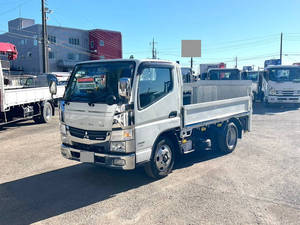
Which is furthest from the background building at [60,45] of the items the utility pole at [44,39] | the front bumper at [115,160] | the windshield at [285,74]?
the front bumper at [115,160]

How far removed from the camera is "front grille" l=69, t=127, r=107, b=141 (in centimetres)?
480

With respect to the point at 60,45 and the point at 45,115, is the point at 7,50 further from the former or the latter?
the point at 60,45

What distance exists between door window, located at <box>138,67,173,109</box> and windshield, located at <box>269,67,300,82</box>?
13821mm

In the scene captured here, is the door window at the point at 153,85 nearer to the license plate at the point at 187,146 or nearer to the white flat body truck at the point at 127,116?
the white flat body truck at the point at 127,116

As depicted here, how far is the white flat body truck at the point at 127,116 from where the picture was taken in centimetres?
470

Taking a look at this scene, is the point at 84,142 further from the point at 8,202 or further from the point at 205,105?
the point at 205,105

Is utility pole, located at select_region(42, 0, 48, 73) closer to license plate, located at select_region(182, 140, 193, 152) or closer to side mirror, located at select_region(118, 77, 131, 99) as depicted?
license plate, located at select_region(182, 140, 193, 152)

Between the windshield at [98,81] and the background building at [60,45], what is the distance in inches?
1781

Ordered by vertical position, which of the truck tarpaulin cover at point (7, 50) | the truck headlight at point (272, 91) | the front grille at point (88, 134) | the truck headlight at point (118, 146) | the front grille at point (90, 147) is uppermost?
the truck tarpaulin cover at point (7, 50)

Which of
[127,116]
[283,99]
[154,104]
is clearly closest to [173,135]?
[154,104]

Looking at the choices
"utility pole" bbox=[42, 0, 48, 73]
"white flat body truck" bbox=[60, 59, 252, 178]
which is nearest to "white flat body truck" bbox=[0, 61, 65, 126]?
"white flat body truck" bbox=[60, 59, 252, 178]

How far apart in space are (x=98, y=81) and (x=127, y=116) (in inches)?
35.8

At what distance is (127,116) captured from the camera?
4.67 metres

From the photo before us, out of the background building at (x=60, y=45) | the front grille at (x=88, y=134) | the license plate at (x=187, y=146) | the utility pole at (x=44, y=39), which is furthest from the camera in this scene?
the background building at (x=60, y=45)
